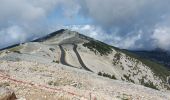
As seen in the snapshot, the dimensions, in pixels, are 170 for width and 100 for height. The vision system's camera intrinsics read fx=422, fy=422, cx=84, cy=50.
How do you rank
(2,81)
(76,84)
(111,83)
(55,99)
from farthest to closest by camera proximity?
(111,83) → (76,84) → (2,81) → (55,99)

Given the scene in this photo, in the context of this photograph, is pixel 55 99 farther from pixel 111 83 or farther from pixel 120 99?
pixel 111 83

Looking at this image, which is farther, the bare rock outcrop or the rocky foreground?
the rocky foreground

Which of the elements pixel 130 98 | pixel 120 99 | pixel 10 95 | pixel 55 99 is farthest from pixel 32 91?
pixel 130 98

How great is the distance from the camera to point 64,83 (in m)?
44.2

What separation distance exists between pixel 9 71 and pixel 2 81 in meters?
11.7

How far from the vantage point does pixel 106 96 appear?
4238cm

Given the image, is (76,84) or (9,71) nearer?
(76,84)

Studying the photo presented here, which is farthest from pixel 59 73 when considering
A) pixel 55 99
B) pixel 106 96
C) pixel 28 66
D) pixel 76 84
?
pixel 55 99

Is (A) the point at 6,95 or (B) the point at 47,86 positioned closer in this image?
(A) the point at 6,95

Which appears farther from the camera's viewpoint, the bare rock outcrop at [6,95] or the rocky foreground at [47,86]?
the rocky foreground at [47,86]

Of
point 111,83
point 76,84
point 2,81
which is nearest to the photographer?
point 2,81

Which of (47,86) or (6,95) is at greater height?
(47,86)

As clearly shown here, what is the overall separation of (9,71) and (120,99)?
44.9ft

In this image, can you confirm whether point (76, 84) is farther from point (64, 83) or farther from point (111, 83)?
point (111, 83)
